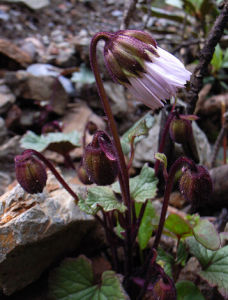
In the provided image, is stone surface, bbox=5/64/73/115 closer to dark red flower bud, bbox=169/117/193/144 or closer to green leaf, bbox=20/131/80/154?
green leaf, bbox=20/131/80/154

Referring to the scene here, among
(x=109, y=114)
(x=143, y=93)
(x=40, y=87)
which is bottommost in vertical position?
(x=40, y=87)

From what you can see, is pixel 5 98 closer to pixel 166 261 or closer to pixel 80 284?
pixel 80 284

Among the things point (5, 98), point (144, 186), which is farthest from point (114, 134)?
point (5, 98)

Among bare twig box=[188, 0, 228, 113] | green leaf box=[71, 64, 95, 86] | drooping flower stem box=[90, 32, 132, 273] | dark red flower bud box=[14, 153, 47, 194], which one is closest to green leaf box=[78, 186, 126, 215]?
drooping flower stem box=[90, 32, 132, 273]

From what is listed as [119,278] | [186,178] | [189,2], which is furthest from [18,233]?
[189,2]

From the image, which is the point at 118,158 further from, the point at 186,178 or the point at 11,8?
the point at 11,8

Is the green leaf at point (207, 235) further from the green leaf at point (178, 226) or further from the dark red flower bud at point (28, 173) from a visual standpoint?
the dark red flower bud at point (28, 173)
